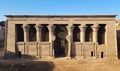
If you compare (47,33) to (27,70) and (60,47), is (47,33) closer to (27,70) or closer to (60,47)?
(60,47)

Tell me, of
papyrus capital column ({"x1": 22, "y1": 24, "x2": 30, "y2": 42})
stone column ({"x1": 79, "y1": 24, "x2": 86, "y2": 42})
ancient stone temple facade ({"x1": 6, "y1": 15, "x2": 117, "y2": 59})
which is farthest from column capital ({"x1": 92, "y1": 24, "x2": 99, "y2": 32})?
papyrus capital column ({"x1": 22, "y1": 24, "x2": 30, "y2": 42})

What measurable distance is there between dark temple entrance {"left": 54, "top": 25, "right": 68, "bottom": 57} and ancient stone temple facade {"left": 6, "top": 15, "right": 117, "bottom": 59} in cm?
173

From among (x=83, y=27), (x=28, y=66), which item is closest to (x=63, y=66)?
(x=28, y=66)

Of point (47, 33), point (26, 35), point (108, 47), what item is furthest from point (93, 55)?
point (26, 35)

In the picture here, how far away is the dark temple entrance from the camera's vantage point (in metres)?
36.6

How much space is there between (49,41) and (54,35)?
A: 1.35m

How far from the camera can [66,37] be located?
3450 centimetres

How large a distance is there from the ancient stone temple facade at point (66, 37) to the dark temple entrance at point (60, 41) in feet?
5.67

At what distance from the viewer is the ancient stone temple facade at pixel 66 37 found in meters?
33.9

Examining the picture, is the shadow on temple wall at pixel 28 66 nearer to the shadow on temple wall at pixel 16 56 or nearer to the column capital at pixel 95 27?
the shadow on temple wall at pixel 16 56

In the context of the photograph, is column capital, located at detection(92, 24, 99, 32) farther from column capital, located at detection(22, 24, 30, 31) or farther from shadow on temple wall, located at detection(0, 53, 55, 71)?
column capital, located at detection(22, 24, 30, 31)

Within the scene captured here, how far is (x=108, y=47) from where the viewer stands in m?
34.4

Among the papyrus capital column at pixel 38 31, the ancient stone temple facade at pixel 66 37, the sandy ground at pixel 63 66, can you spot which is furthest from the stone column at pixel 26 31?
the sandy ground at pixel 63 66

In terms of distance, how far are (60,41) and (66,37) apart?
3321 millimetres
